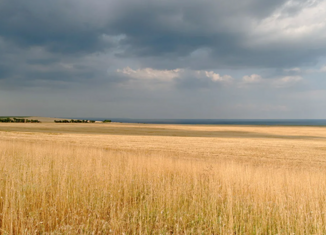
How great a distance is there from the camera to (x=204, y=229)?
577 cm

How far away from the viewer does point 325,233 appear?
5.65 m

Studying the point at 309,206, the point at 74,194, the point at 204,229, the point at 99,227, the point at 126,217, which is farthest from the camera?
the point at 309,206

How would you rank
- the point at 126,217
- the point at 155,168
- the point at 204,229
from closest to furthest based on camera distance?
1. the point at 204,229
2. the point at 126,217
3. the point at 155,168

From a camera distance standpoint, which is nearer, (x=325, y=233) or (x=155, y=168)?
(x=325, y=233)

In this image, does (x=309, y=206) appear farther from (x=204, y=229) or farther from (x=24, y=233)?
(x=24, y=233)

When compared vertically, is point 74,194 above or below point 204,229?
above

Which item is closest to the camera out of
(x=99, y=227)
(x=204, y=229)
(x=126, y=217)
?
(x=99, y=227)

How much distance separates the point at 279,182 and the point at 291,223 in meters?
4.33

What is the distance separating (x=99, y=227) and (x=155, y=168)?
6.75 m

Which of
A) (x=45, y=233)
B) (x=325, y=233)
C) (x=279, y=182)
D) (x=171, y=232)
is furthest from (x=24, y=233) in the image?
(x=279, y=182)

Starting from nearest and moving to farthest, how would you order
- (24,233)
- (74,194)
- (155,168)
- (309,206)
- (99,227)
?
(24,233) → (99,227) → (74,194) → (309,206) → (155,168)

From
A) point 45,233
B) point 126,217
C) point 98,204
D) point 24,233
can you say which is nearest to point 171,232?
point 126,217

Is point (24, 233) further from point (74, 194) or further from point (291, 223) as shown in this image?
point (291, 223)

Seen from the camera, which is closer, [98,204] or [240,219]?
[240,219]
